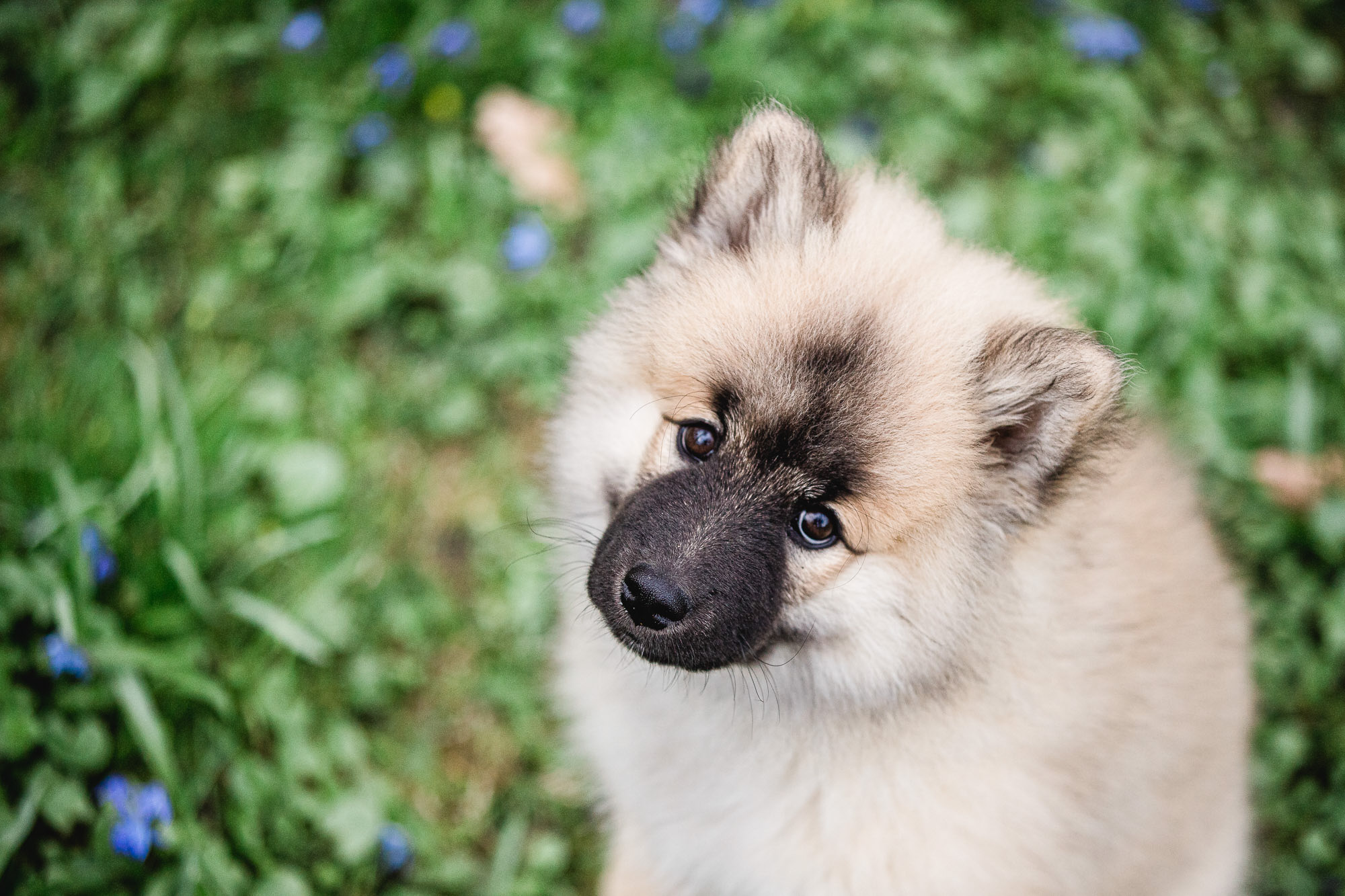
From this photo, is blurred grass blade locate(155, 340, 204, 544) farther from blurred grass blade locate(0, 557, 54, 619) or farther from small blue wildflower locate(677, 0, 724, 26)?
small blue wildflower locate(677, 0, 724, 26)

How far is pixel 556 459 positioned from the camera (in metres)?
2.15

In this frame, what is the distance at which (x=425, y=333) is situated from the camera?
346 cm

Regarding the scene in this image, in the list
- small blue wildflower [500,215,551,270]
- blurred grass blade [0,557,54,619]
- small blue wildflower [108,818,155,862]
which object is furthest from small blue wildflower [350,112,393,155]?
small blue wildflower [108,818,155,862]

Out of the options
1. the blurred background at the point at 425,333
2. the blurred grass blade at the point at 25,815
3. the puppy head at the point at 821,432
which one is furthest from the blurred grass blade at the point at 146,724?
the puppy head at the point at 821,432

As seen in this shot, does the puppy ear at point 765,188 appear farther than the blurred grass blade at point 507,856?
No

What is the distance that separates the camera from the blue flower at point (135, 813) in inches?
93.5

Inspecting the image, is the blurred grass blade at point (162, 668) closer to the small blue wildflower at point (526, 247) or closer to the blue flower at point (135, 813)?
the blue flower at point (135, 813)

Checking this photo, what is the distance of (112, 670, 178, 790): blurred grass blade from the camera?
8.20 ft

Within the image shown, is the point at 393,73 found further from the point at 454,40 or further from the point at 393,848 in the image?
the point at 393,848

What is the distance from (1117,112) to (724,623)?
10.6 feet

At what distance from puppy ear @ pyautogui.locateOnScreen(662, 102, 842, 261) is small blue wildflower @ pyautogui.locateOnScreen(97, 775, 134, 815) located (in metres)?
2.03

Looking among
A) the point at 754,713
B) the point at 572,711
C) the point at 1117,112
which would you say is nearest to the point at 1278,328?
the point at 1117,112

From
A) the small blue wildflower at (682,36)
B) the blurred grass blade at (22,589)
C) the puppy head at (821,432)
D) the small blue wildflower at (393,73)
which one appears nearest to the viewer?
the puppy head at (821,432)

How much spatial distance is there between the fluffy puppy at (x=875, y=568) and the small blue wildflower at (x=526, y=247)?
1.43 meters
